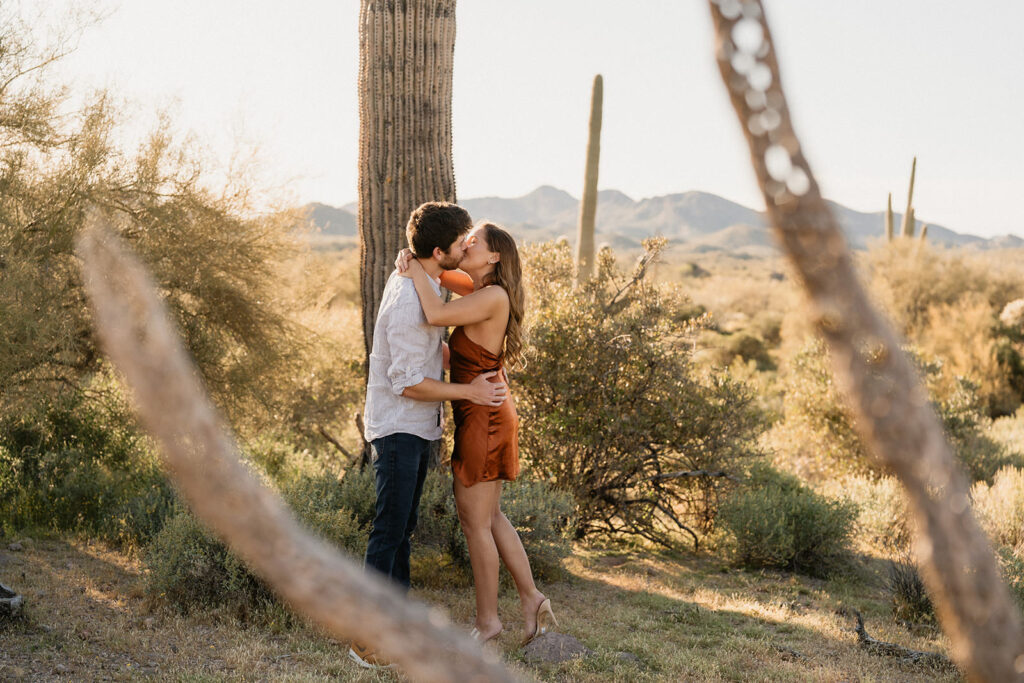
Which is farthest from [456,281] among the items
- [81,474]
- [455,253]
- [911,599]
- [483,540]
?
[81,474]

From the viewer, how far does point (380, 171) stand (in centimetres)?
565

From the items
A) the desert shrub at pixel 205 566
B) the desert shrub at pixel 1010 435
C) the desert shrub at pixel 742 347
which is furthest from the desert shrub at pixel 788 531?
the desert shrub at pixel 742 347

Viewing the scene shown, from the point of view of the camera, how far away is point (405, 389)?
392cm

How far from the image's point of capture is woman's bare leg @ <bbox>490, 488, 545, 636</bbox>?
14.3 ft

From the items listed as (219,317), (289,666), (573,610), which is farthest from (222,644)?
(219,317)

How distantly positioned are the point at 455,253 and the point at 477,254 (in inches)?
4.4

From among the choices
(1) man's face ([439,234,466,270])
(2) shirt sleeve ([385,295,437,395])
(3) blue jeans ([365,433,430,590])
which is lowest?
(3) blue jeans ([365,433,430,590])

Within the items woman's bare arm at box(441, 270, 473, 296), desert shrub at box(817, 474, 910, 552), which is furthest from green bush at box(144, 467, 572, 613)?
desert shrub at box(817, 474, 910, 552)

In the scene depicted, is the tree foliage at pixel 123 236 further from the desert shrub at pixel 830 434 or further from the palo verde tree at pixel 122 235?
the desert shrub at pixel 830 434

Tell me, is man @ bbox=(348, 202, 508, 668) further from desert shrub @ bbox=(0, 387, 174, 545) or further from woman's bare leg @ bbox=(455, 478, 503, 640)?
desert shrub @ bbox=(0, 387, 174, 545)

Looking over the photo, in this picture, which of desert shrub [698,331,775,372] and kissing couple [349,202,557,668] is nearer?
kissing couple [349,202,557,668]

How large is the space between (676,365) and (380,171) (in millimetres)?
3224

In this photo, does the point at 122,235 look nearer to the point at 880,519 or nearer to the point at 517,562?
the point at 517,562

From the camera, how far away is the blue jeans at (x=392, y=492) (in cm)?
397
